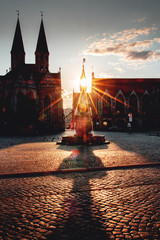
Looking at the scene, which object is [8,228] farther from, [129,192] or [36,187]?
[129,192]

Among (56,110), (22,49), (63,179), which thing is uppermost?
(22,49)

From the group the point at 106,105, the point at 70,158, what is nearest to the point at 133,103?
the point at 106,105

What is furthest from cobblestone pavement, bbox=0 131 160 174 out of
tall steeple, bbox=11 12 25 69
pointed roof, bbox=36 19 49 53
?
pointed roof, bbox=36 19 49 53

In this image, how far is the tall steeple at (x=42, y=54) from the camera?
47594 millimetres

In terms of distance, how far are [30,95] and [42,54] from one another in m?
12.1

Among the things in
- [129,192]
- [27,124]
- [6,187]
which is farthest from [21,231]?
[27,124]

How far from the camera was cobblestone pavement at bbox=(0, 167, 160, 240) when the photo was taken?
2.97 metres

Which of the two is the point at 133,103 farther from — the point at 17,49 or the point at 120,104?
the point at 17,49

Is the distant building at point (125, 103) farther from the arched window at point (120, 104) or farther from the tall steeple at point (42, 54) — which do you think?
the tall steeple at point (42, 54)

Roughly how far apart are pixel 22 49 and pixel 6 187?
47.1 meters

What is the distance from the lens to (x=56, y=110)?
145 ft

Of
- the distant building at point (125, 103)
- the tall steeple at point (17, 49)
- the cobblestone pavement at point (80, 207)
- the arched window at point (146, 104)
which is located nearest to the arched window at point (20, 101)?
the tall steeple at point (17, 49)

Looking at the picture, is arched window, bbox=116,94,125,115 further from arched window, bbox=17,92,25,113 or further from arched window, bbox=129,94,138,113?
arched window, bbox=17,92,25,113

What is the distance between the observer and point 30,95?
139 feet
